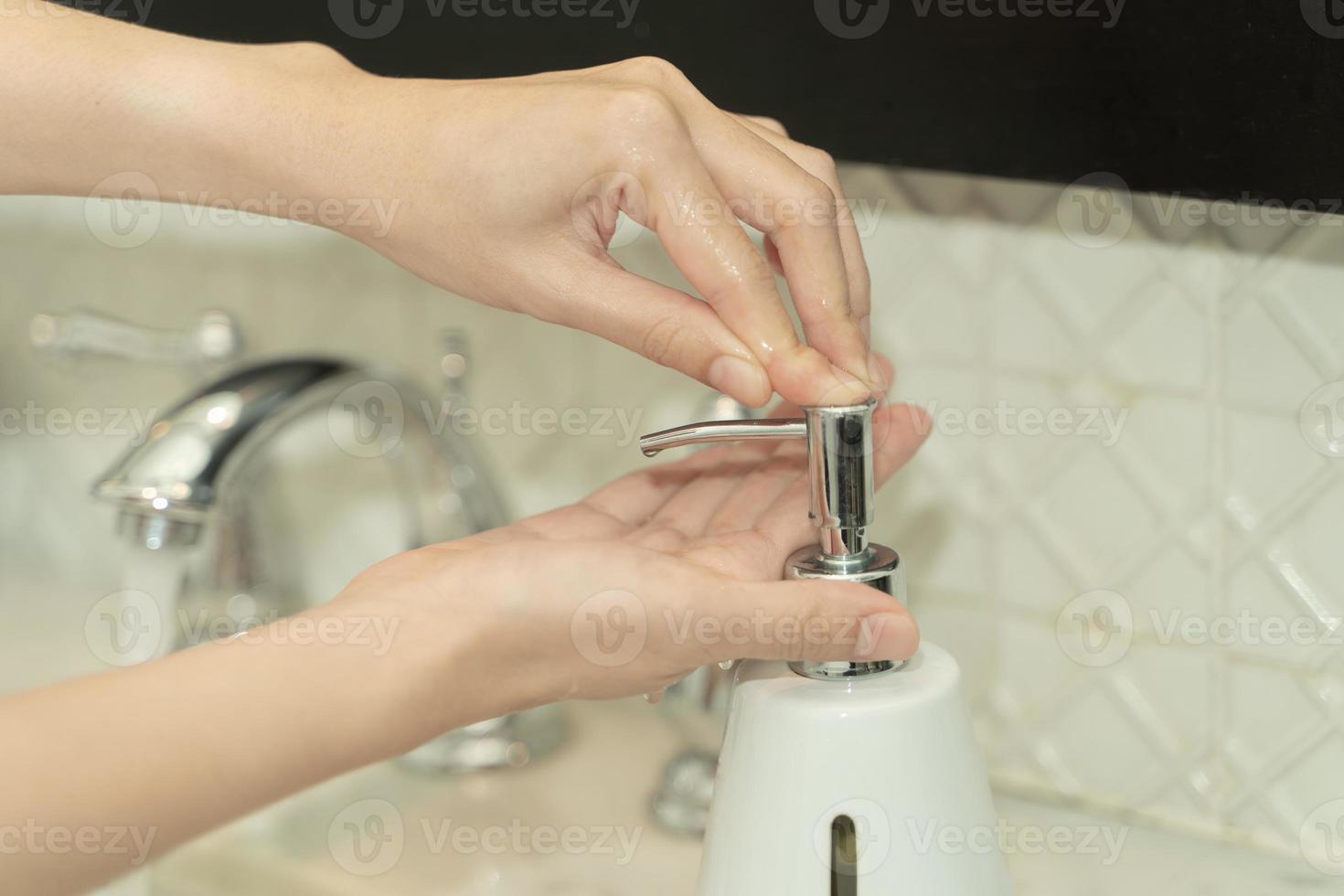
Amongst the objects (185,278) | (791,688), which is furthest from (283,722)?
(185,278)

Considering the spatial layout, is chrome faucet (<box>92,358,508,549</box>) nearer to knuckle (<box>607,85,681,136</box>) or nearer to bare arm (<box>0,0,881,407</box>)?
bare arm (<box>0,0,881,407</box>)

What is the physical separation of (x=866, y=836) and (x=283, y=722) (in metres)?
0.18

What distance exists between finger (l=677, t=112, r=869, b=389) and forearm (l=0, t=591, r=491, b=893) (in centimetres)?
17

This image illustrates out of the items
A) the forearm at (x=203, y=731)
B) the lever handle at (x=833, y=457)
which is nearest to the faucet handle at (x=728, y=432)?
the lever handle at (x=833, y=457)

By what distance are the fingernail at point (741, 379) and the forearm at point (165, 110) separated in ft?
0.58

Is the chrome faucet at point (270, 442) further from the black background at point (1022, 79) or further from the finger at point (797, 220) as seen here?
the finger at point (797, 220)

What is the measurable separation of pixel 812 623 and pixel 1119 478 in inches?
10.1

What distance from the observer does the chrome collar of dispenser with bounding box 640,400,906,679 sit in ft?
1.51

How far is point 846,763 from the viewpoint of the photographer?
444 millimetres

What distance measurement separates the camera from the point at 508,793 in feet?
2.47

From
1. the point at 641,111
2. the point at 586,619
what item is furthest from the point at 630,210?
the point at 586,619

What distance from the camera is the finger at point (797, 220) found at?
0.49 m

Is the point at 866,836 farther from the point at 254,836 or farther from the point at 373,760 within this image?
the point at 254,836

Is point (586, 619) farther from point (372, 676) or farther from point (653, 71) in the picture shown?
point (653, 71)
